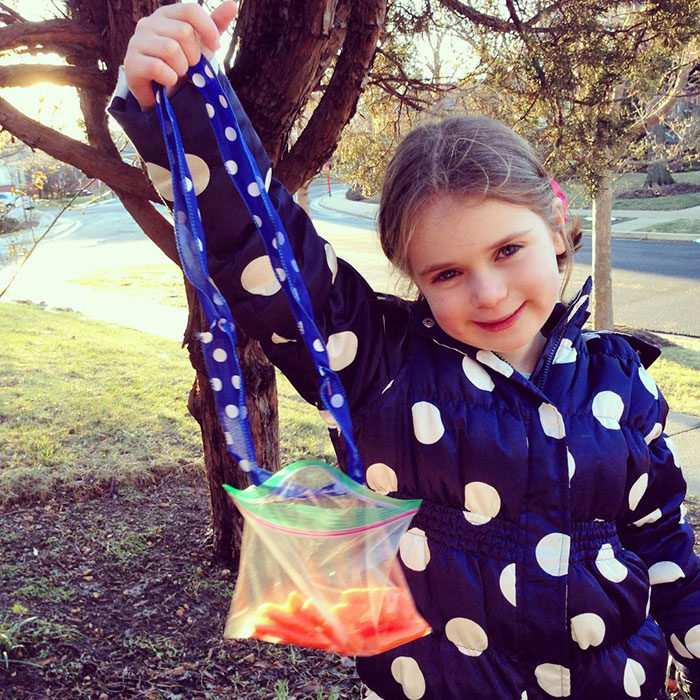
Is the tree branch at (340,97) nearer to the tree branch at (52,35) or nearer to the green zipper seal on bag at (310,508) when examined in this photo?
the tree branch at (52,35)

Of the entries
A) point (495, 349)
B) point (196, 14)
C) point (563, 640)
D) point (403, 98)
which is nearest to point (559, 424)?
point (495, 349)

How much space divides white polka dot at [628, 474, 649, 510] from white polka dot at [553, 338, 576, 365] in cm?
27

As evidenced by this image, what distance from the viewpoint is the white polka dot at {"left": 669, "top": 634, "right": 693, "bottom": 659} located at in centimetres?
153

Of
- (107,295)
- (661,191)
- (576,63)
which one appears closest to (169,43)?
(576,63)

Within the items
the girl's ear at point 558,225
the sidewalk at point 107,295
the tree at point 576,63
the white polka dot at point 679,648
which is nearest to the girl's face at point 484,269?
the girl's ear at point 558,225

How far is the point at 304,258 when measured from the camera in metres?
1.39

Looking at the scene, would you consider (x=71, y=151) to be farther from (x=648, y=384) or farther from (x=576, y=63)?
(x=576, y=63)

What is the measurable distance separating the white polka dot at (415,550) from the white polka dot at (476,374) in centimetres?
31

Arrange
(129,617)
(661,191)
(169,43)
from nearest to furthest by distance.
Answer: (169,43), (129,617), (661,191)

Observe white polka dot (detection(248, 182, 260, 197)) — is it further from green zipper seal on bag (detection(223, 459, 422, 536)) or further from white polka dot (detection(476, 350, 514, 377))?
white polka dot (detection(476, 350, 514, 377))

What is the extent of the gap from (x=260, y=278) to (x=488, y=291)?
43 cm

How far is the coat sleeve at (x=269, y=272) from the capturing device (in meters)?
1.25

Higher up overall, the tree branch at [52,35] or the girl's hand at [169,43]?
the tree branch at [52,35]

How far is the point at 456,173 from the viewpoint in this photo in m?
1.45
